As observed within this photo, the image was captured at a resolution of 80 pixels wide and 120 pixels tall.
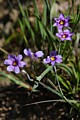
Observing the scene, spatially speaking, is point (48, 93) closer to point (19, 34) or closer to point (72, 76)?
point (72, 76)

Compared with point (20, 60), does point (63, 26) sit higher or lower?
higher

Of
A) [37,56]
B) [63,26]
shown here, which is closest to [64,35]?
[63,26]

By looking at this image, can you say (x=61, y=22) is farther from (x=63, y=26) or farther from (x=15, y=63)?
(x=15, y=63)

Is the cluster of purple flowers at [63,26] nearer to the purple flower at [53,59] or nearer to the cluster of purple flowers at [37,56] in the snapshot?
the cluster of purple flowers at [37,56]

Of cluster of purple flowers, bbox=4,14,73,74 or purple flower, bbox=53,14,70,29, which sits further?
purple flower, bbox=53,14,70,29

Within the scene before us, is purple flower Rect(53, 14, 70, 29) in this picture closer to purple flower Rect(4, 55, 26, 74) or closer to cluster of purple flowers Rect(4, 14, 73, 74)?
cluster of purple flowers Rect(4, 14, 73, 74)

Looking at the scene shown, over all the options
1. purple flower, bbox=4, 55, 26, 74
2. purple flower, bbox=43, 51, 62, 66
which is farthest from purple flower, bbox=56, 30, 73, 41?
purple flower, bbox=4, 55, 26, 74

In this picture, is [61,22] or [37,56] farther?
[61,22]

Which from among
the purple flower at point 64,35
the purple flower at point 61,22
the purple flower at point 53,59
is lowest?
the purple flower at point 53,59

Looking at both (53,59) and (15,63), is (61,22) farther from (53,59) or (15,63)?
(15,63)

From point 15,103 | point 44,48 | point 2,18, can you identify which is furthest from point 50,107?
point 2,18

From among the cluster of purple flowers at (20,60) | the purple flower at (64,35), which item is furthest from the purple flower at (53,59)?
the purple flower at (64,35)
